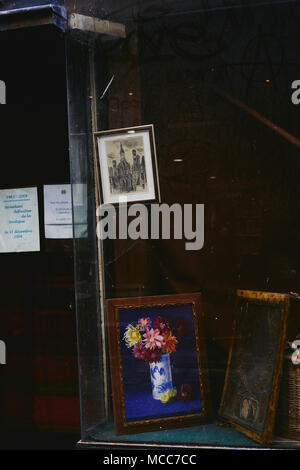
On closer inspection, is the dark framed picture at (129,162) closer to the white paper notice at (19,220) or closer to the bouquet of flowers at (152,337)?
the white paper notice at (19,220)

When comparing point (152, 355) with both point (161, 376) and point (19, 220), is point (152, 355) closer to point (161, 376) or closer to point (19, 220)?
→ point (161, 376)

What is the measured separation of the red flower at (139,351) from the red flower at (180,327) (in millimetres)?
215

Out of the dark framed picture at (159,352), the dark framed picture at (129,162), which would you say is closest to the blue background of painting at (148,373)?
the dark framed picture at (159,352)

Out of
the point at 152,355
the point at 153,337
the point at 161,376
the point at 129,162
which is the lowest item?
the point at 161,376

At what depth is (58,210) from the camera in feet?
12.0

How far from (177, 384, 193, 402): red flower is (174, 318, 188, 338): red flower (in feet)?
0.96

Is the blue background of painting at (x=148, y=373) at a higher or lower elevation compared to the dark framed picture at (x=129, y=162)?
lower

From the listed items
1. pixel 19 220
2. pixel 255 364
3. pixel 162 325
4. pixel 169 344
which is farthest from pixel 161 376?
pixel 19 220

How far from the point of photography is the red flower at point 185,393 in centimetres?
322

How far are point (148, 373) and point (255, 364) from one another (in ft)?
2.04

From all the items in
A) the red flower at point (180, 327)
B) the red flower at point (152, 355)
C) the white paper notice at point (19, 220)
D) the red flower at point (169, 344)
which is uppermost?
the white paper notice at point (19, 220)
